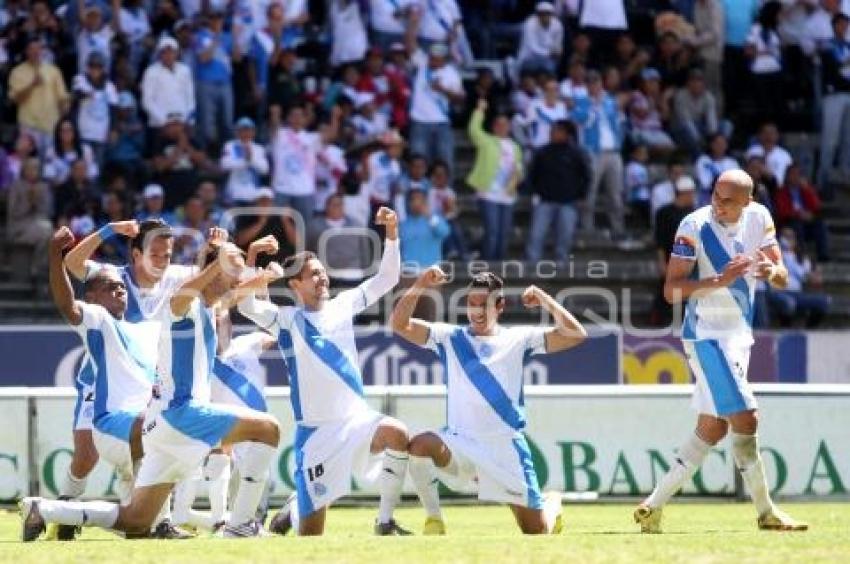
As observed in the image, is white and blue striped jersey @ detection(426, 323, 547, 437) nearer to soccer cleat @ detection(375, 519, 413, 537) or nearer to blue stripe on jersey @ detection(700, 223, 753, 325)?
soccer cleat @ detection(375, 519, 413, 537)

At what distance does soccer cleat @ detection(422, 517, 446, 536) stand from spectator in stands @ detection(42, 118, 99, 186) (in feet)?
36.0

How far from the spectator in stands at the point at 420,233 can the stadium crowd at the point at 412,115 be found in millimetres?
25

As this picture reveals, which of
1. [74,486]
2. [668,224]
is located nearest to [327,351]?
[74,486]

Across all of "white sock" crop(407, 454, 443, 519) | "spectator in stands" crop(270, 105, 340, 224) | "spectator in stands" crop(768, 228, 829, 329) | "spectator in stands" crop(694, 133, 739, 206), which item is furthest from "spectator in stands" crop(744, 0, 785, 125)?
"white sock" crop(407, 454, 443, 519)

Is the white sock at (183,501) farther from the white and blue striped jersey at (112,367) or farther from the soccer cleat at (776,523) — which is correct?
the soccer cleat at (776,523)

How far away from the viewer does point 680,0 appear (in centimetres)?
2908

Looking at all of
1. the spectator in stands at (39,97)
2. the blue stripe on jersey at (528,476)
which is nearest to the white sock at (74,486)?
the blue stripe on jersey at (528,476)

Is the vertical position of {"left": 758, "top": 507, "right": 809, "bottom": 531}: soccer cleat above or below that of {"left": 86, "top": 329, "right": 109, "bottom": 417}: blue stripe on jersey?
below

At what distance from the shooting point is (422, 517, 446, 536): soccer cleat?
1502cm

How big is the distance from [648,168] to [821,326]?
3.03 metres

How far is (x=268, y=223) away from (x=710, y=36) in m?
7.27

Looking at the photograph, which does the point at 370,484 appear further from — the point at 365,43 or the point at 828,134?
the point at 828,134

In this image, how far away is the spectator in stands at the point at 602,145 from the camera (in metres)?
26.5

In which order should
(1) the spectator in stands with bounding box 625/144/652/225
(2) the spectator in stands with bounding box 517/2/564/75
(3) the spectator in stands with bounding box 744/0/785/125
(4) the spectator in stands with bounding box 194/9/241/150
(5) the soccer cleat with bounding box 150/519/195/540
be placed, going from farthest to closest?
(3) the spectator in stands with bounding box 744/0/785/125, (2) the spectator in stands with bounding box 517/2/564/75, (1) the spectator in stands with bounding box 625/144/652/225, (4) the spectator in stands with bounding box 194/9/241/150, (5) the soccer cleat with bounding box 150/519/195/540
